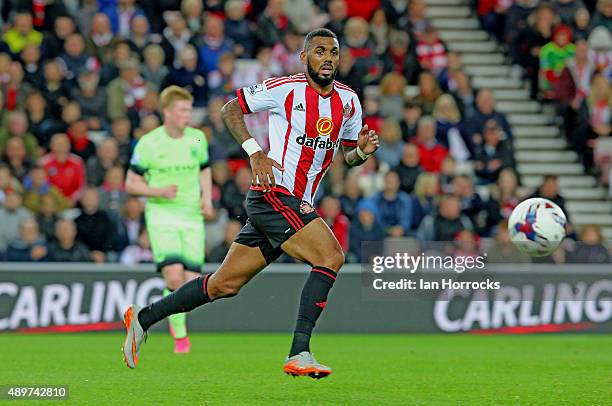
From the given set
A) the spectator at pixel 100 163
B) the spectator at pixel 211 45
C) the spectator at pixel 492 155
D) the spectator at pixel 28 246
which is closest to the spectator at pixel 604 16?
the spectator at pixel 492 155

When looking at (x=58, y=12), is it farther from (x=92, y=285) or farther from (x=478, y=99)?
(x=478, y=99)

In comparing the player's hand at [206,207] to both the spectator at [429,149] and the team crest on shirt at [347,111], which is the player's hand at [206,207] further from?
the spectator at [429,149]

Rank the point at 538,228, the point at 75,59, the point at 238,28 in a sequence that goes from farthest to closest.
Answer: the point at 238,28
the point at 75,59
the point at 538,228

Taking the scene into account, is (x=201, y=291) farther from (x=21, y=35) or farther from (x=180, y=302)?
(x=21, y=35)

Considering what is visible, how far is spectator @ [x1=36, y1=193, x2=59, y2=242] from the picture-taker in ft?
52.2

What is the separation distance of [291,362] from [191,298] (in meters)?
1.32

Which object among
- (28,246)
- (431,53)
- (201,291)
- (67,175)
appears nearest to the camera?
(201,291)

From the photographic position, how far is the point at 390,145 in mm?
17922

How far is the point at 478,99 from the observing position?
62.7 ft

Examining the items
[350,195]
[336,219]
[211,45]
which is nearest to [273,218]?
[336,219]

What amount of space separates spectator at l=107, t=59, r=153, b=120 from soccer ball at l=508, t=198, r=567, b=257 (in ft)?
23.5

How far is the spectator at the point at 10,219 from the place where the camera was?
15.8 meters

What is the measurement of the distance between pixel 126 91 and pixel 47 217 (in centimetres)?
249

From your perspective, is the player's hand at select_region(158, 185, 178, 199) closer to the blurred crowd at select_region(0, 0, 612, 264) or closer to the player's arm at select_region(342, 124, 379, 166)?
the player's arm at select_region(342, 124, 379, 166)
